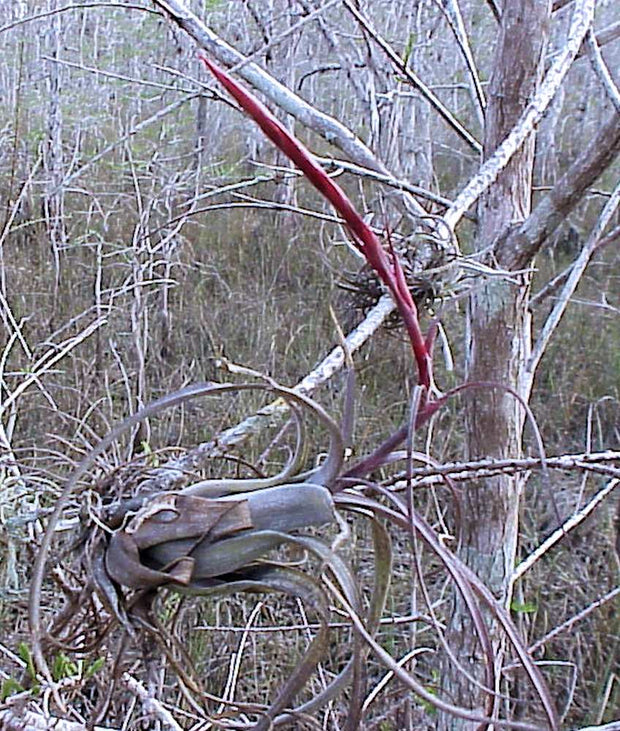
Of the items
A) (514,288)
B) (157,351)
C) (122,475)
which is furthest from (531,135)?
(157,351)

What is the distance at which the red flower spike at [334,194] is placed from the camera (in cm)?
27

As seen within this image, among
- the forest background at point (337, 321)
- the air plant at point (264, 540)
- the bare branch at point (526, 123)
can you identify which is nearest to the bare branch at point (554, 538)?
the forest background at point (337, 321)

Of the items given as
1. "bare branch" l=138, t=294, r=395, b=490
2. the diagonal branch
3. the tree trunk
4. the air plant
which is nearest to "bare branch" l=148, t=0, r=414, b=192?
the diagonal branch

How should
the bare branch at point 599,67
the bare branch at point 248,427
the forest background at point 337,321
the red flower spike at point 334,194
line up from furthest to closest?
the bare branch at point 599,67 → the forest background at point 337,321 → the bare branch at point 248,427 → the red flower spike at point 334,194

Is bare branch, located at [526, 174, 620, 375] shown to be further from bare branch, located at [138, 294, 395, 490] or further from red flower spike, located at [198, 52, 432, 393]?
red flower spike, located at [198, 52, 432, 393]

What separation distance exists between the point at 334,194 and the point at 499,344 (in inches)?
19.9

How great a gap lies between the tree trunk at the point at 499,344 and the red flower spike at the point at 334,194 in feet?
1.36

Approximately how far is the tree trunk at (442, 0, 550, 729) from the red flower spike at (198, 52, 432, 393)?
1.36ft

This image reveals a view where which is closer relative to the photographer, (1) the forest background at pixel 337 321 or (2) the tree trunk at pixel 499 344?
(1) the forest background at pixel 337 321

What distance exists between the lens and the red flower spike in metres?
0.27

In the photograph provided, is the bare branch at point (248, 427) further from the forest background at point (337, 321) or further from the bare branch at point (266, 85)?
the bare branch at point (266, 85)

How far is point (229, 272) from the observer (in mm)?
2547

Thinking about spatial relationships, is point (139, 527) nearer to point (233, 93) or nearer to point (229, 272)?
point (233, 93)

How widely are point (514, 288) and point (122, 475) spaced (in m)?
0.44
